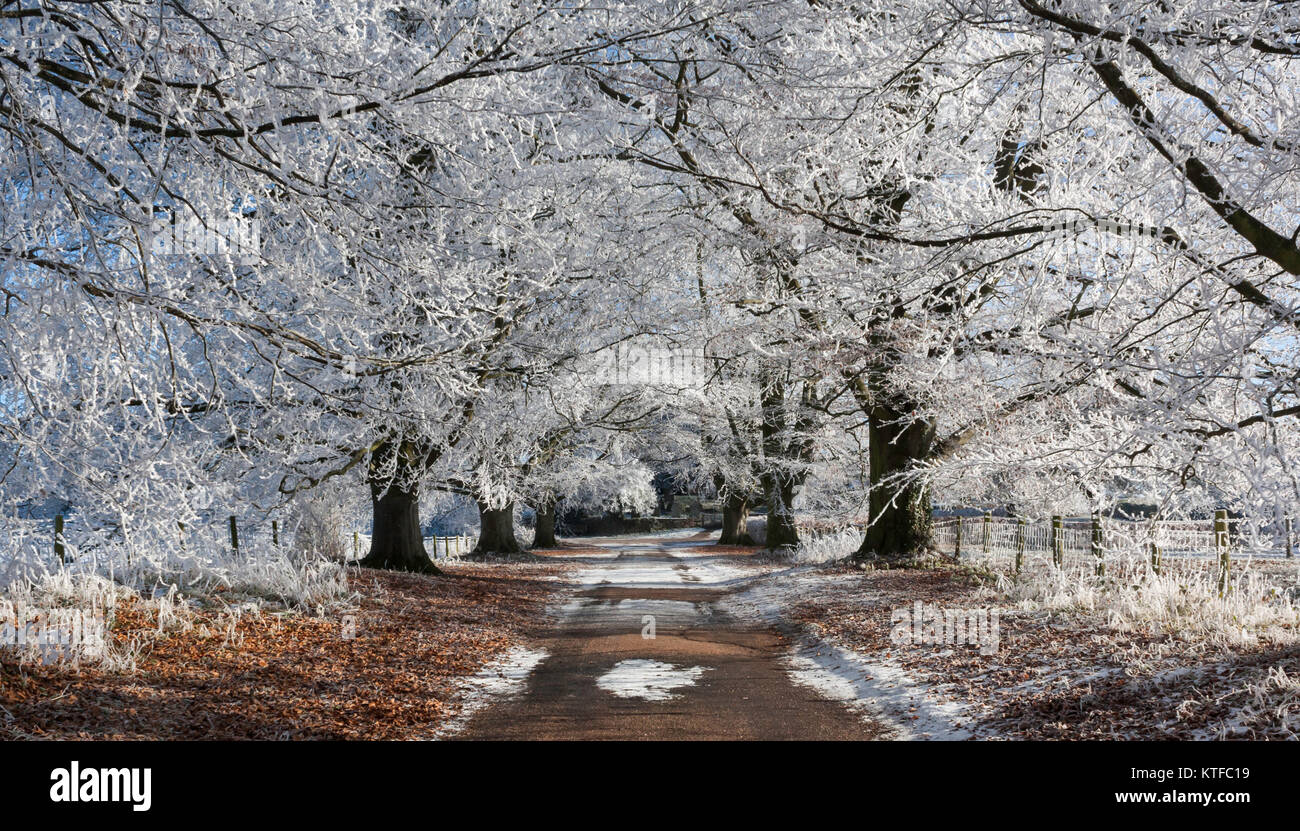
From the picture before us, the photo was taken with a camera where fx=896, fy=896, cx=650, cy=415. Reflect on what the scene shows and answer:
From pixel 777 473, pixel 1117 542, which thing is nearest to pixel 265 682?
pixel 1117 542

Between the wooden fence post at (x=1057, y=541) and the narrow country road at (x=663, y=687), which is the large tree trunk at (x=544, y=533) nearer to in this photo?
the narrow country road at (x=663, y=687)

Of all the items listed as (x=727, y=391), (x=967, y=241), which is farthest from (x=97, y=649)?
(x=727, y=391)

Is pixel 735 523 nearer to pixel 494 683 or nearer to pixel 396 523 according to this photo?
pixel 396 523

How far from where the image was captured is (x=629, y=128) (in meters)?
11.5

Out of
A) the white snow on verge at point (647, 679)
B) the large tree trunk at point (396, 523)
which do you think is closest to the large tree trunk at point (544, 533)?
the large tree trunk at point (396, 523)

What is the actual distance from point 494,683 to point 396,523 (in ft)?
30.3

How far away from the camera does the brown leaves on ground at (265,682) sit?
5742 millimetres

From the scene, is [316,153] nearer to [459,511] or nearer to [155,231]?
[155,231]

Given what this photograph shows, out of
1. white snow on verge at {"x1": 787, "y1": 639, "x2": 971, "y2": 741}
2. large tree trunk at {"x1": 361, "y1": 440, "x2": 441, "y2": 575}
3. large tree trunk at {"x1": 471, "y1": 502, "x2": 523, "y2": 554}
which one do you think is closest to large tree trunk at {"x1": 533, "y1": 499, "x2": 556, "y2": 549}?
large tree trunk at {"x1": 471, "y1": 502, "x2": 523, "y2": 554}

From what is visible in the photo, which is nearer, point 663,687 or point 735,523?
point 663,687

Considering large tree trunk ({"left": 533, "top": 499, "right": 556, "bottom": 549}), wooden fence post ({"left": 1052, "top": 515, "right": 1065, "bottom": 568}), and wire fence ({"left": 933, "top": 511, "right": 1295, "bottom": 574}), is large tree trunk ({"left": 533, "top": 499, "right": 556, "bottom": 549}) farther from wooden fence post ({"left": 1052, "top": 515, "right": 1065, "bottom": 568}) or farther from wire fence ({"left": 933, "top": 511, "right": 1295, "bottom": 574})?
wooden fence post ({"left": 1052, "top": 515, "right": 1065, "bottom": 568})

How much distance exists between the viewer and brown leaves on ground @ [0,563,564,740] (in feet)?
18.8

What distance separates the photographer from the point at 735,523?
3519 cm

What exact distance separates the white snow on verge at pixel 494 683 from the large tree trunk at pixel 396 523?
6877mm
